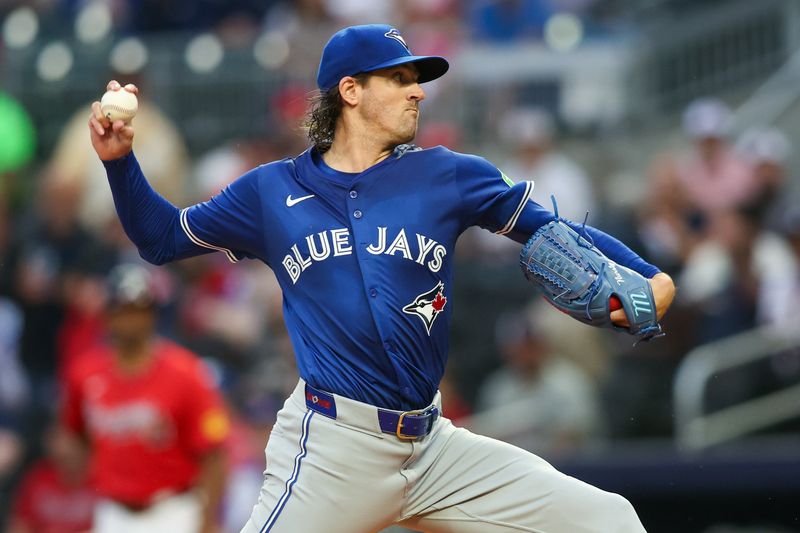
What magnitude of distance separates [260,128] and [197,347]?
2415 mm

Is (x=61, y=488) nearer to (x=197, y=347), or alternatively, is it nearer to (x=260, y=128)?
(x=197, y=347)

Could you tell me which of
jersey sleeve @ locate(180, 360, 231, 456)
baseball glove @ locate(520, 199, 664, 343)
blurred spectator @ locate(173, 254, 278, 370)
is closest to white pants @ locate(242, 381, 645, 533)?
baseball glove @ locate(520, 199, 664, 343)

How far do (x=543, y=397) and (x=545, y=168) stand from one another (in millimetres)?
2154

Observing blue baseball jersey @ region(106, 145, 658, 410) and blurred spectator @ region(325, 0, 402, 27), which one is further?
blurred spectator @ region(325, 0, 402, 27)

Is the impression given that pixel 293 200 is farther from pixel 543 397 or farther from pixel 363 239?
pixel 543 397

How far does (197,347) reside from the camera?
10258 millimetres

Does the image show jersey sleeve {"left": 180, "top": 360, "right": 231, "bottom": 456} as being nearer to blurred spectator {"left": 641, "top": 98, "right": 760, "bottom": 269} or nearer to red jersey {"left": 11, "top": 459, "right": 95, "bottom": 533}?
red jersey {"left": 11, "top": 459, "right": 95, "bottom": 533}

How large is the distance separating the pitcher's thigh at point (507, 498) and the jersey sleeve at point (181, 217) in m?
1.07

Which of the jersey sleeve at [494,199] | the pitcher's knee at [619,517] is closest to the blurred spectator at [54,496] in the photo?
the jersey sleeve at [494,199]

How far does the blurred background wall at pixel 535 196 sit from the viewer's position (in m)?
9.05

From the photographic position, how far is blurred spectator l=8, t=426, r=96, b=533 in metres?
9.67

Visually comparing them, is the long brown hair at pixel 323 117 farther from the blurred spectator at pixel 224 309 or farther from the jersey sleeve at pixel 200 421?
the blurred spectator at pixel 224 309

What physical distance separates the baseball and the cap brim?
Answer: 822 mm

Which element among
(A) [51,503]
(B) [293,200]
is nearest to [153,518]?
(A) [51,503]
